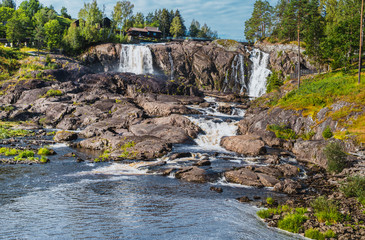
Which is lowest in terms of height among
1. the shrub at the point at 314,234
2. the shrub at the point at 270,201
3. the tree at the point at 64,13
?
the shrub at the point at 270,201

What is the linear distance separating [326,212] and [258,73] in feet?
216

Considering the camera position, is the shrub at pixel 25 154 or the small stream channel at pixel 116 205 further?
the shrub at pixel 25 154

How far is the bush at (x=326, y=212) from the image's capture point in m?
17.0

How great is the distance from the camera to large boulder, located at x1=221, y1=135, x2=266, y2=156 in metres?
36.5

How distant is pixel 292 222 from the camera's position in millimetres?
16891

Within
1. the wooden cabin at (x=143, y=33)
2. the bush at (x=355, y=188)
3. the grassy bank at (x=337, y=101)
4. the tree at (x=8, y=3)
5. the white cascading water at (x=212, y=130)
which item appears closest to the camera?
the bush at (x=355, y=188)

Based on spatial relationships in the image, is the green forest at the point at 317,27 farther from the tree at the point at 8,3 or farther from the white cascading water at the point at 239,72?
the tree at the point at 8,3

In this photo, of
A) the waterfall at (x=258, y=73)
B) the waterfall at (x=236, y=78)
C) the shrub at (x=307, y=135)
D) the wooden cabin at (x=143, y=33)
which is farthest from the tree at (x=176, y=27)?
the shrub at (x=307, y=135)

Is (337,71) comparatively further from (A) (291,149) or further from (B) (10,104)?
(B) (10,104)

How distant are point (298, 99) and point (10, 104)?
5641 centimetres

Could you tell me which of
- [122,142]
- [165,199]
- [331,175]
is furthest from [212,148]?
[165,199]

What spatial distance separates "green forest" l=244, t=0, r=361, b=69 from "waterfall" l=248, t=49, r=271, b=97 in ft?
31.8

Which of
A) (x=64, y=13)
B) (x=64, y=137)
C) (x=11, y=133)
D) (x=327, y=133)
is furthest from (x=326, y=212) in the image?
(x=64, y=13)

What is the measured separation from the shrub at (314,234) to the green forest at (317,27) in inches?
1895
